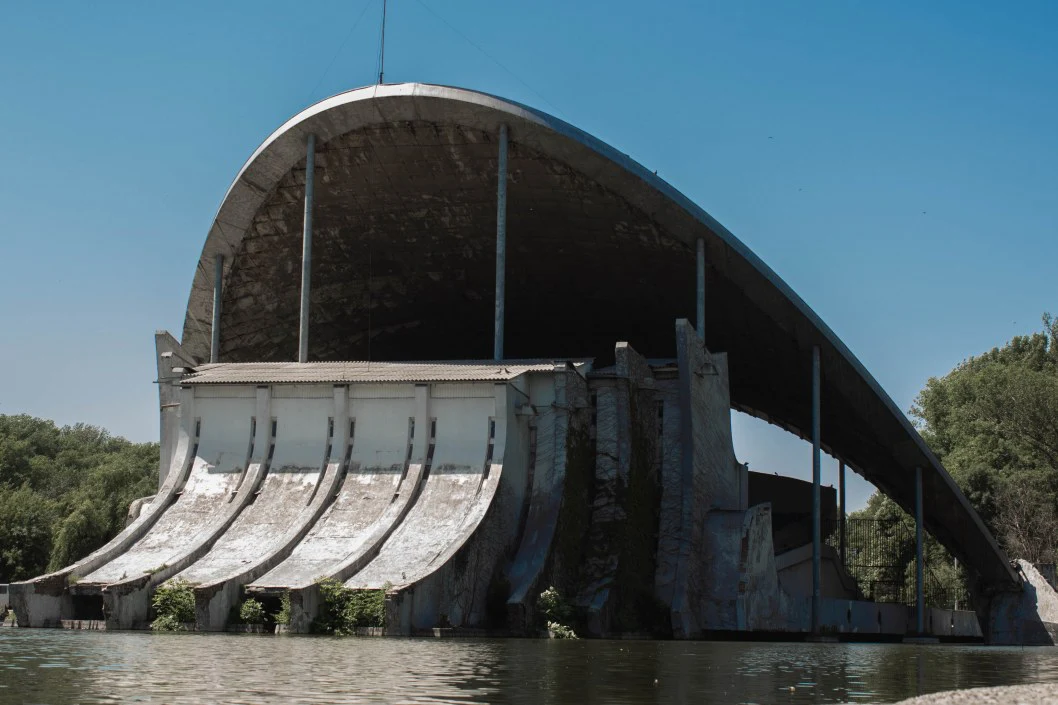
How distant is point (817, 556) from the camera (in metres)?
28.0

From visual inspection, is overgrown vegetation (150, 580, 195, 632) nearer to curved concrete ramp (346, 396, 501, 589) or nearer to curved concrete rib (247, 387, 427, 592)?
curved concrete rib (247, 387, 427, 592)

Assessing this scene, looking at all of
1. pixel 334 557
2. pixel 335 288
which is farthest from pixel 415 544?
pixel 335 288

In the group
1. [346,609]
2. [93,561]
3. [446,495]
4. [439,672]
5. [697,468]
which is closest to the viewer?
[439,672]

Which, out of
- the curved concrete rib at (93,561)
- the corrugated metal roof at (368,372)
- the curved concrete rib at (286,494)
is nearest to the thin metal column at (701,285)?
the corrugated metal roof at (368,372)

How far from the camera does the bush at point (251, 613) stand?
60.7 feet

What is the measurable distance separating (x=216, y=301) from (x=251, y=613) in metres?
11.8

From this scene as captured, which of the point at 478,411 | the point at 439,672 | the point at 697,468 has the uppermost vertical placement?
the point at 478,411

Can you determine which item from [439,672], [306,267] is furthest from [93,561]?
[439,672]

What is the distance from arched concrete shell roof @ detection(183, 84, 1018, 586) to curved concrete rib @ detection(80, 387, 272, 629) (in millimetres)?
6346

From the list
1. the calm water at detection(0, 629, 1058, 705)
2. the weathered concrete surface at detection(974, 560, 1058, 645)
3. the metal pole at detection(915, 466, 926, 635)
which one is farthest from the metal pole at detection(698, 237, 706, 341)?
the weathered concrete surface at detection(974, 560, 1058, 645)

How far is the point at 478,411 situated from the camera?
21.9 metres

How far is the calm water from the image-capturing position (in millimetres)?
8164

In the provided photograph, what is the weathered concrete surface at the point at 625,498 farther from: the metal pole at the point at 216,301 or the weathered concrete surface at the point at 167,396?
the metal pole at the point at 216,301

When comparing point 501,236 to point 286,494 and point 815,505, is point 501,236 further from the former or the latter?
point 815,505
